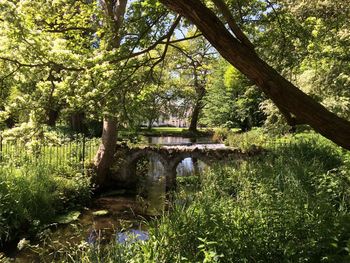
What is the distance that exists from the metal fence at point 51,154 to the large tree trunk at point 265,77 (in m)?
7.83

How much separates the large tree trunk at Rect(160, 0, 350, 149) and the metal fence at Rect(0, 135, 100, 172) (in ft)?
25.7

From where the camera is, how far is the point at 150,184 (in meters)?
15.8

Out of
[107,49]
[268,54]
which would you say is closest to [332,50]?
[268,54]

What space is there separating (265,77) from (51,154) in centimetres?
1108

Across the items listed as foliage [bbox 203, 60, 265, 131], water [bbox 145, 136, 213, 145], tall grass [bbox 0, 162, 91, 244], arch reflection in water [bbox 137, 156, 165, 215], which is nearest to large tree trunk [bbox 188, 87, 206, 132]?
foliage [bbox 203, 60, 265, 131]

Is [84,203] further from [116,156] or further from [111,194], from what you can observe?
[116,156]

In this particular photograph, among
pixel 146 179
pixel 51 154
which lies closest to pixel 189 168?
pixel 146 179

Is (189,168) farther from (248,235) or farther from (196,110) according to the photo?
(196,110)

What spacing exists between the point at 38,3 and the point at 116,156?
7.07 m

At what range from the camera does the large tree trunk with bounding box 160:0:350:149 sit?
2.94m

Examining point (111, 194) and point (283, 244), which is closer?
point (283, 244)

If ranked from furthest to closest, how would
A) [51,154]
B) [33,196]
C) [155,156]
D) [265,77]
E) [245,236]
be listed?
[155,156] < [51,154] < [33,196] < [245,236] < [265,77]

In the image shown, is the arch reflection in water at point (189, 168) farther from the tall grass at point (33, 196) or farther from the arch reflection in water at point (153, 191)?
the tall grass at point (33, 196)

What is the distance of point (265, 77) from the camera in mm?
2977
